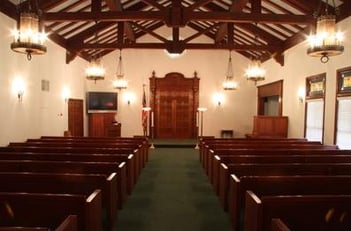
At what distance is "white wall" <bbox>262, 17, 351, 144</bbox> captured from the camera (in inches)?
229

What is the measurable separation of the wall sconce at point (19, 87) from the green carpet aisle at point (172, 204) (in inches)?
117

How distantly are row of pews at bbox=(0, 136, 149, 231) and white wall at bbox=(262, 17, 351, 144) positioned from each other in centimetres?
432

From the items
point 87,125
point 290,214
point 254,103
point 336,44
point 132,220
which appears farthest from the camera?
point 254,103

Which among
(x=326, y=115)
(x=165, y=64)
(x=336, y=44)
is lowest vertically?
(x=326, y=115)

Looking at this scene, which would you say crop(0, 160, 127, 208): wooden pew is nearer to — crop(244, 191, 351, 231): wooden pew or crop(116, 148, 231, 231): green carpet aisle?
crop(116, 148, 231, 231): green carpet aisle

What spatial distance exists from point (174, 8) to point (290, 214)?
497cm

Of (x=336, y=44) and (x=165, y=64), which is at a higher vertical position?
(x=165, y=64)

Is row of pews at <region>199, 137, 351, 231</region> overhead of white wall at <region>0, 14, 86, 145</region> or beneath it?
beneath

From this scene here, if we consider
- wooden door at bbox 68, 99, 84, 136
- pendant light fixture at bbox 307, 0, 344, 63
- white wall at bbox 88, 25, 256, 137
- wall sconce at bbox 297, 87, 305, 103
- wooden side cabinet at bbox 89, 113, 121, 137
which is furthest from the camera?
white wall at bbox 88, 25, 256, 137

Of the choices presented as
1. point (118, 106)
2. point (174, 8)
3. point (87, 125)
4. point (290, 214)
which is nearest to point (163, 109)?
point (118, 106)

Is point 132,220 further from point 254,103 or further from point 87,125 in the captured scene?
point 254,103

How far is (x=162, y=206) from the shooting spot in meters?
3.78

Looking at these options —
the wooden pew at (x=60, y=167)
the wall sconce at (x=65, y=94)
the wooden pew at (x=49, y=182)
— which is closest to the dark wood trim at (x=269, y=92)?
the wall sconce at (x=65, y=94)

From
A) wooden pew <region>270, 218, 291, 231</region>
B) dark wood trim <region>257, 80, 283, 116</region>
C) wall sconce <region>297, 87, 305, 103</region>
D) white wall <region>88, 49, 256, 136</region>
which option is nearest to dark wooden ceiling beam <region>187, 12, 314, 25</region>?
wall sconce <region>297, 87, 305, 103</region>
